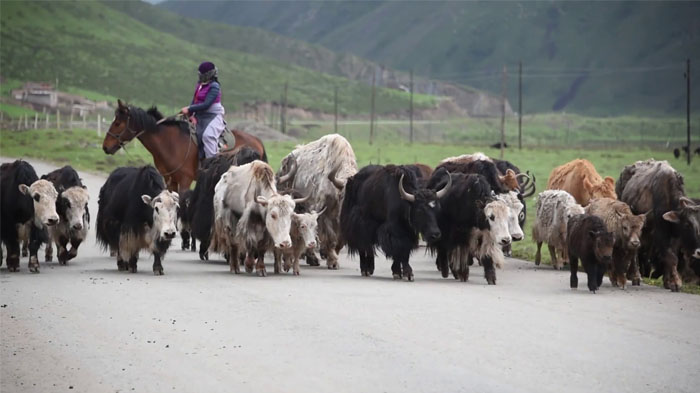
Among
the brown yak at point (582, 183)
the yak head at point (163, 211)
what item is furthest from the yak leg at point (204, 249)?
the brown yak at point (582, 183)

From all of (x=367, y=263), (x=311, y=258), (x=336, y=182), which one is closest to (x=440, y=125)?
(x=336, y=182)

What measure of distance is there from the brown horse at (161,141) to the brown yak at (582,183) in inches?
187

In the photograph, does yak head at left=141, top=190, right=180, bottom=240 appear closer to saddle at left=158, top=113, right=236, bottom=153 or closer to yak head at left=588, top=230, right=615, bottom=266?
saddle at left=158, top=113, right=236, bottom=153

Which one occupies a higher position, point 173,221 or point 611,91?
point 611,91

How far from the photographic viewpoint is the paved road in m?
8.85

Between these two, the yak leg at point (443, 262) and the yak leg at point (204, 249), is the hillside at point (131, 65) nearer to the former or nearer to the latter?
the yak leg at point (204, 249)

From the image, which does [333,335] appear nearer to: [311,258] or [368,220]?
Answer: [368,220]

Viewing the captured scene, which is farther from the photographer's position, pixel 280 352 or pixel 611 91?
pixel 611 91

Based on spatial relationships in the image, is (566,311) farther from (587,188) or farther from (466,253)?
(587,188)

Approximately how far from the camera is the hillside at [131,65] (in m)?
116

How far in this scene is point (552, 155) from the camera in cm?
5938

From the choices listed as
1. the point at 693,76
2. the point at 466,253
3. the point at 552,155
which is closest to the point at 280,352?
the point at 466,253

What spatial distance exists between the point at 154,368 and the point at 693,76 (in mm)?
174293

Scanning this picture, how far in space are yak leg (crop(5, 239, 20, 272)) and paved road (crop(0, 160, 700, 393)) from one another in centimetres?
11
